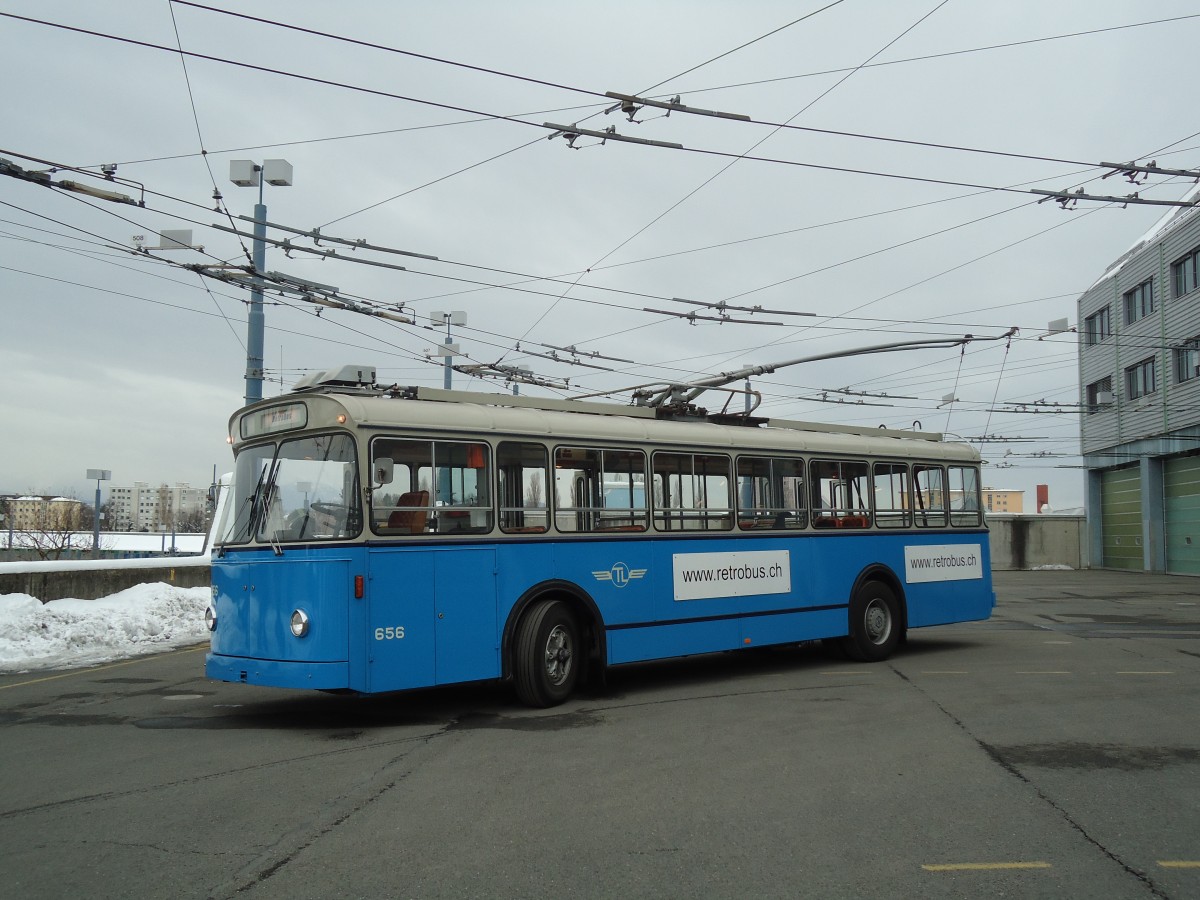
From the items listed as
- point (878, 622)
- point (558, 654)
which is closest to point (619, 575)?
point (558, 654)

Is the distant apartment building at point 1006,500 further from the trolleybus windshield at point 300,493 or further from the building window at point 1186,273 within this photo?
the trolleybus windshield at point 300,493

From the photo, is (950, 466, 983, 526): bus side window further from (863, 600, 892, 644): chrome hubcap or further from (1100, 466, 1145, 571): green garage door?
(1100, 466, 1145, 571): green garage door

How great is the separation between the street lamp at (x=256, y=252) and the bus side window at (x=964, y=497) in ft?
36.9

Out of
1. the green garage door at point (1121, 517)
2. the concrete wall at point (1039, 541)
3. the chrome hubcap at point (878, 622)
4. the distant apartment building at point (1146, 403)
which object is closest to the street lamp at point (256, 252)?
the chrome hubcap at point (878, 622)

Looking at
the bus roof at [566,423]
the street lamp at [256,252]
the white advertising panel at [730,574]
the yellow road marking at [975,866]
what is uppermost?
the street lamp at [256,252]

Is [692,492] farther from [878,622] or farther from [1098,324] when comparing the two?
[1098,324]

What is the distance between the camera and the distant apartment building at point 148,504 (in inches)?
5960

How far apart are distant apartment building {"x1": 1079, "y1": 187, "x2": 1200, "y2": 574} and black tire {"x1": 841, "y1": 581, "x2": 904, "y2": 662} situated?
2536cm

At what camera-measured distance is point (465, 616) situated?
9039 millimetres

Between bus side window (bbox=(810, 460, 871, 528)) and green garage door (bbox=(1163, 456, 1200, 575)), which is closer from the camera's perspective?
bus side window (bbox=(810, 460, 871, 528))

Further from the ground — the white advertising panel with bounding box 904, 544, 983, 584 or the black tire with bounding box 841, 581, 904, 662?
the white advertising panel with bounding box 904, 544, 983, 584

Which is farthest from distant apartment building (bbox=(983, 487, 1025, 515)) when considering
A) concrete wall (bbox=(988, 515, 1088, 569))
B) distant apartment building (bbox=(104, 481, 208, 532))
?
distant apartment building (bbox=(104, 481, 208, 532))

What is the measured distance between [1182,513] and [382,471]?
126 ft

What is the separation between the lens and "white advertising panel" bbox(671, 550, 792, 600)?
36.3ft
